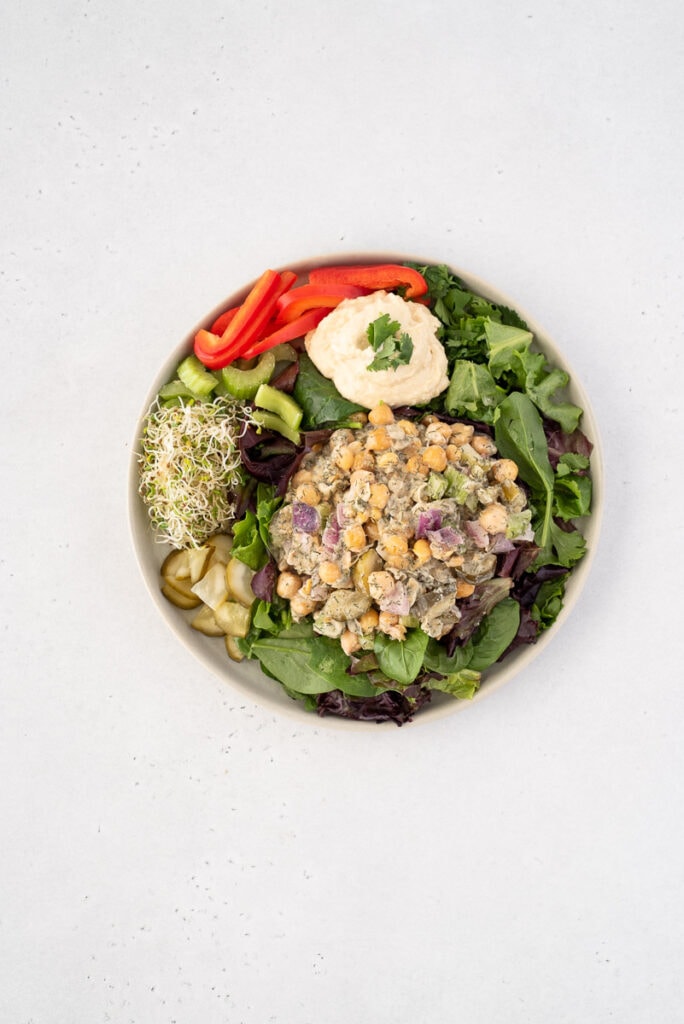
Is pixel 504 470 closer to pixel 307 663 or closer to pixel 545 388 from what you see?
pixel 545 388

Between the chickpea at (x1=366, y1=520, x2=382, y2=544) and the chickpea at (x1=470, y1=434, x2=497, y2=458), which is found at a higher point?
the chickpea at (x1=470, y1=434, x2=497, y2=458)

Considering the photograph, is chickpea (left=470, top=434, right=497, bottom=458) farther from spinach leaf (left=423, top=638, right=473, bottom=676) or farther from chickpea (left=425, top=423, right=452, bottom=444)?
spinach leaf (left=423, top=638, right=473, bottom=676)

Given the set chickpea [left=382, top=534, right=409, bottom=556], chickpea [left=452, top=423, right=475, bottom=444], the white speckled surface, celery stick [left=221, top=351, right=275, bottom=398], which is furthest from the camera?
the white speckled surface

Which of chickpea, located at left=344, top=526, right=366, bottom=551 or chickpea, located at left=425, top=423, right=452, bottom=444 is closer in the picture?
chickpea, located at left=344, top=526, right=366, bottom=551

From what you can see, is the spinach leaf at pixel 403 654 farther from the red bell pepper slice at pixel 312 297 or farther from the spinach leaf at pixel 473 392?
the red bell pepper slice at pixel 312 297

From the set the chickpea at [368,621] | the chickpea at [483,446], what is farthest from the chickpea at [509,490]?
the chickpea at [368,621]

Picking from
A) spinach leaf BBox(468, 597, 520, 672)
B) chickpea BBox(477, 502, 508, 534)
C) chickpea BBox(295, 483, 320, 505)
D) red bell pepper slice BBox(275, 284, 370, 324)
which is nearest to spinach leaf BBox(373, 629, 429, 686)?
spinach leaf BBox(468, 597, 520, 672)

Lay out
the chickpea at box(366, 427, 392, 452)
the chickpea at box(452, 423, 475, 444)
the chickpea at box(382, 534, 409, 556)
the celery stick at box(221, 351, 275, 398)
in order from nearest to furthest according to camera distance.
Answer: the chickpea at box(382, 534, 409, 556), the chickpea at box(366, 427, 392, 452), the chickpea at box(452, 423, 475, 444), the celery stick at box(221, 351, 275, 398)
